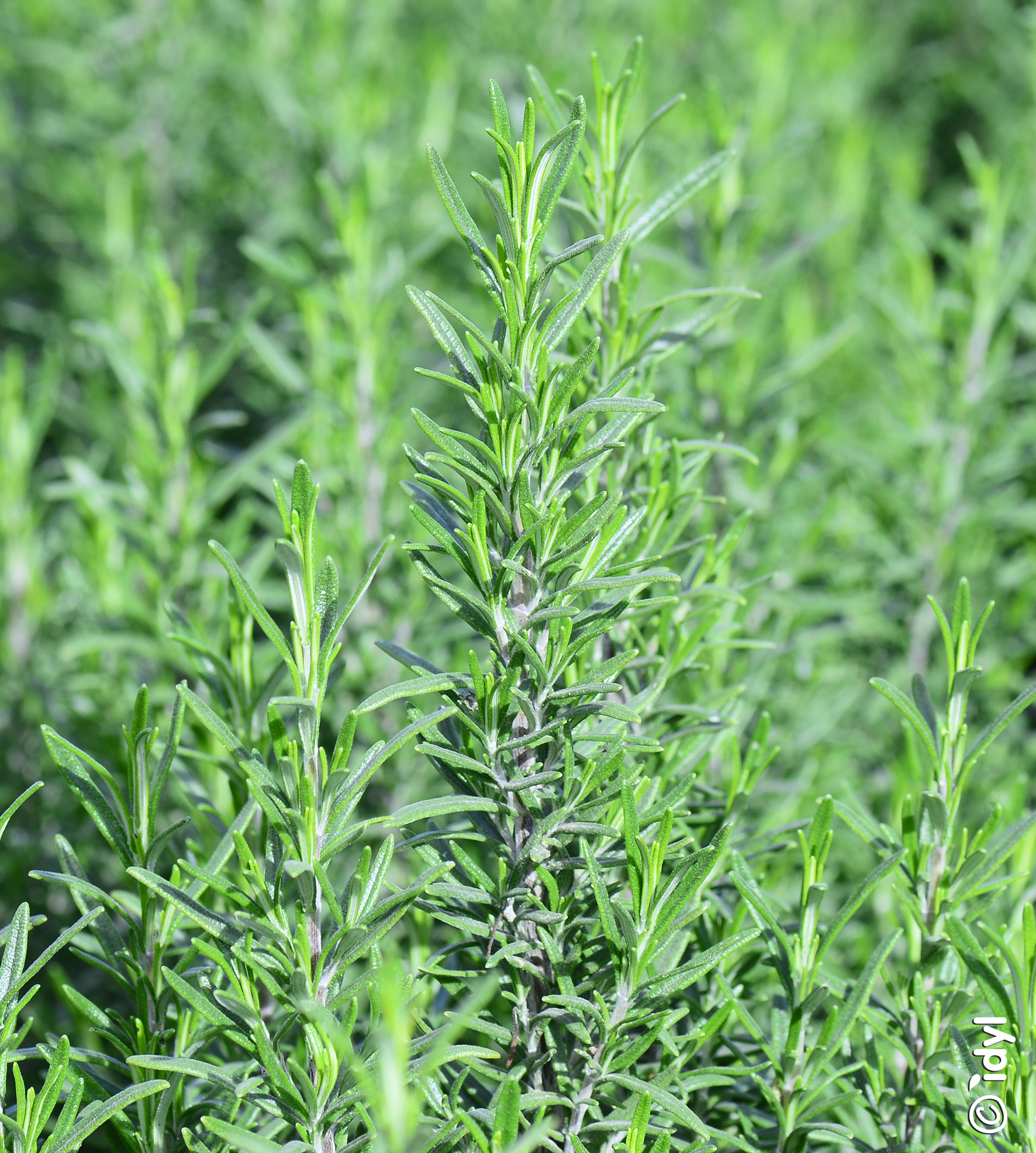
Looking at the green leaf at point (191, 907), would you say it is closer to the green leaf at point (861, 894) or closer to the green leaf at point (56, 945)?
the green leaf at point (56, 945)

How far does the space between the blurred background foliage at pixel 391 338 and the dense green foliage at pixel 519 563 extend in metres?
0.01

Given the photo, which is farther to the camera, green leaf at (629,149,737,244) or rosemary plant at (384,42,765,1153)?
green leaf at (629,149,737,244)

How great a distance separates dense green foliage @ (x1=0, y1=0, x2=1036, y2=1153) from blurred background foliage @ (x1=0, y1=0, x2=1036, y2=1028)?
1 cm

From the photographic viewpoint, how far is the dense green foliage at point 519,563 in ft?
2.12

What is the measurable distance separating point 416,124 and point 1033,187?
1277 millimetres

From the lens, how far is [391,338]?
1598 millimetres

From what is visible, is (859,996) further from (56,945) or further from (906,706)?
(56,945)

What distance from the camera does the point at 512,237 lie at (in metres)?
0.67

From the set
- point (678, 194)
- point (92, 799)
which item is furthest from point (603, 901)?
point (678, 194)

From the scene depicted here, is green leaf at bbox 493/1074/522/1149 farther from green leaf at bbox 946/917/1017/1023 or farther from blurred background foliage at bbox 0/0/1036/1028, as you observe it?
blurred background foliage at bbox 0/0/1036/1028

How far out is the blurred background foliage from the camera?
52.0 inches

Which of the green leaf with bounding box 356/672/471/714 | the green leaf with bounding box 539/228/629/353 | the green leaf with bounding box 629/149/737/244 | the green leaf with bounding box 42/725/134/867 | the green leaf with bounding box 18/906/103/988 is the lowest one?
the green leaf with bounding box 18/906/103/988

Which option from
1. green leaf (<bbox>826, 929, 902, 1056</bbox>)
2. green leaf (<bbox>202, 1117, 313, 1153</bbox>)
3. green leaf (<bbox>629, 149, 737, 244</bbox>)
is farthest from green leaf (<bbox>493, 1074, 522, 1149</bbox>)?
green leaf (<bbox>629, 149, 737, 244</bbox>)

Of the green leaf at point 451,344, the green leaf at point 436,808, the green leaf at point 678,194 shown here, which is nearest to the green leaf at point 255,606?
the green leaf at point 436,808
